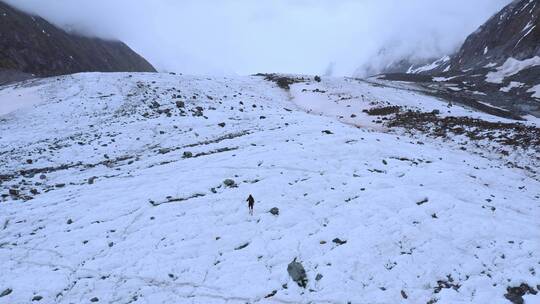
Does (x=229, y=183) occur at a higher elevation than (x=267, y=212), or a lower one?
higher

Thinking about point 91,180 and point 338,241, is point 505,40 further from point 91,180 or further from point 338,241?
point 338,241

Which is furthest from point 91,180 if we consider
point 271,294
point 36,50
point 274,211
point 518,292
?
point 36,50

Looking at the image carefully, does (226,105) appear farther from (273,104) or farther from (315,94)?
(315,94)

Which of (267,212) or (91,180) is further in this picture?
(91,180)

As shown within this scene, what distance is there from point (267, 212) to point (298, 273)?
13.6 feet

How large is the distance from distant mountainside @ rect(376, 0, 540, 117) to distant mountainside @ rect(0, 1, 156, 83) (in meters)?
107

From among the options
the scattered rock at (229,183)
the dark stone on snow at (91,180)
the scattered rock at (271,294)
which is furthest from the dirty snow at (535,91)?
the scattered rock at (271,294)

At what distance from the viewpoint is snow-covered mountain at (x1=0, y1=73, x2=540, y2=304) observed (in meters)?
13.1

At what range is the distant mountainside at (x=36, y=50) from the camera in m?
129

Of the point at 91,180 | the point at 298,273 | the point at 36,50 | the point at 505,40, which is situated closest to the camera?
the point at 298,273

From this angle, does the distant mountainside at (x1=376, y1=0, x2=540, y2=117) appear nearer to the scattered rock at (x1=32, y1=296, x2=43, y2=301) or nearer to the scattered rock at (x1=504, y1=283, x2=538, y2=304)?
the scattered rock at (x1=504, y1=283, x2=538, y2=304)

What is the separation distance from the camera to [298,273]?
13367mm

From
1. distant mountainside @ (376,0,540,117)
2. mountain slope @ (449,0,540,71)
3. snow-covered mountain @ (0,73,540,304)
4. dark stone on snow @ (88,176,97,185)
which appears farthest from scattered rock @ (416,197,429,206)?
mountain slope @ (449,0,540,71)

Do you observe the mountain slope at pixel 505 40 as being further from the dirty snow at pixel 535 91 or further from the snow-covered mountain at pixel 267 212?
the snow-covered mountain at pixel 267 212
